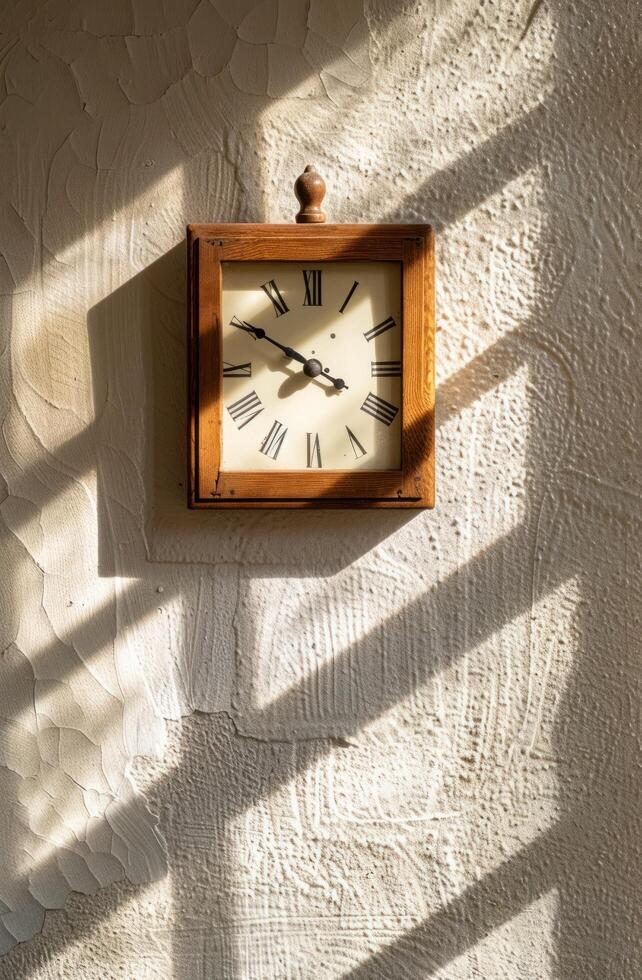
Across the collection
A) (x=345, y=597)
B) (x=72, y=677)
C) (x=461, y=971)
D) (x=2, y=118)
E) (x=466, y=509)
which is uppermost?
(x=2, y=118)

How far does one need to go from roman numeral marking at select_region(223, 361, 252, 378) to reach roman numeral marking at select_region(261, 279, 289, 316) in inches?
3.4

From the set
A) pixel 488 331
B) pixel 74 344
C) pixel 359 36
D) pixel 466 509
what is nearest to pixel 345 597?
pixel 466 509

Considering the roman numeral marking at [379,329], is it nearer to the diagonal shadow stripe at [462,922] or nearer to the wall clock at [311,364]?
the wall clock at [311,364]

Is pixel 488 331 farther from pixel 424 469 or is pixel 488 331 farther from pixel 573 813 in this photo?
pixel 573 813

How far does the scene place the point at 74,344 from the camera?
51.4 inches

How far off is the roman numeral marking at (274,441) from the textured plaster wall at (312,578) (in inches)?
4.4

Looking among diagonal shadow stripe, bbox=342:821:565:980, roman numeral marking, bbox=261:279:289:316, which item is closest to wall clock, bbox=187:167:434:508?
roman numeral marking, bbox=261:279:289:316

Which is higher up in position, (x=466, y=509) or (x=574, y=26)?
(x=574, y=26)

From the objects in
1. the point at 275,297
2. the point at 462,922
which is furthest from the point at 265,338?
the point at 462,922

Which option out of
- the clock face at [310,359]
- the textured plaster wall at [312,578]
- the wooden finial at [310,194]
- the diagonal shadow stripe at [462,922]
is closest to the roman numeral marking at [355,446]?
the clock face at [310,359]

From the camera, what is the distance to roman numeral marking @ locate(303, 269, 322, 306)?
1.24 meters

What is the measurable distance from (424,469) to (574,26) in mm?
703

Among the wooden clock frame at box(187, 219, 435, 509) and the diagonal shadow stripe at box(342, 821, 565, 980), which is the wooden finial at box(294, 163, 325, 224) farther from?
the diagonal shadow stripe at box(342, 821, 565, 980)

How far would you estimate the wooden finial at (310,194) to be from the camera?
121 cm
